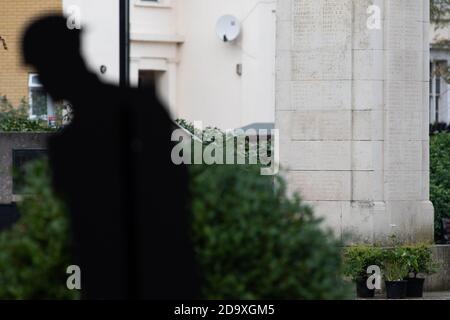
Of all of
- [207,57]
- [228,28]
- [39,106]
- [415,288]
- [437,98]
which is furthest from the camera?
[437,98]

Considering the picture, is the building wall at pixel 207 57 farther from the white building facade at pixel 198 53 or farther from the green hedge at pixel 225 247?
the green hedge at pixel 225 247

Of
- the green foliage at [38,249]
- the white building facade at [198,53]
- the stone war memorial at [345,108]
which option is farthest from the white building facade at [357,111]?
the white building facade at [198,53]

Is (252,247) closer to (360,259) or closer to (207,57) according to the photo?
(360,259)

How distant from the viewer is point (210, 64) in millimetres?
38719

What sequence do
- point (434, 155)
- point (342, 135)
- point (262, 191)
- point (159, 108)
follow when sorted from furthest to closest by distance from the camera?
point (434, 155) < point (342, 135) < point (262, 191) < point (159, 108)

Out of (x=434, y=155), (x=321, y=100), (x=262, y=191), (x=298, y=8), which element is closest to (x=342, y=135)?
(x=321, y=100)

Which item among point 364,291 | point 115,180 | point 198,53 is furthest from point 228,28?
point 115,180

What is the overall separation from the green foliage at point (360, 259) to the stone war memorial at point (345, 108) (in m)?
0.66

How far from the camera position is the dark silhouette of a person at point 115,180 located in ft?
23.6

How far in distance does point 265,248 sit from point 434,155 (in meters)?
16.2

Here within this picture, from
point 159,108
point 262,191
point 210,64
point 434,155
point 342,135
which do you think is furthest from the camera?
point 210,64

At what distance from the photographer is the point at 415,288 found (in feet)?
57.2

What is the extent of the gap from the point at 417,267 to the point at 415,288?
289 mm

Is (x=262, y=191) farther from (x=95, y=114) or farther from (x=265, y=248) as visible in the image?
(x=95, y=114)
